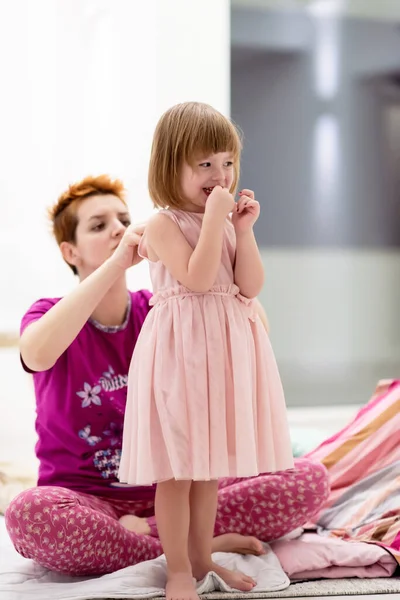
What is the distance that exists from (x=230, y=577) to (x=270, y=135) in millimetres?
2187

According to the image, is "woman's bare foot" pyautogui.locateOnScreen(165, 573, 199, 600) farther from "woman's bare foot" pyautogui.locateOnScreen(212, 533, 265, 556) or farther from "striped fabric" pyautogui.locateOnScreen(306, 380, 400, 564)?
"striped fabric" pyautogui.locateOnScreen(306, 380, 400, 564)

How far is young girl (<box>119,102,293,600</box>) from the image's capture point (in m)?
1.25

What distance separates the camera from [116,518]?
158 centimetres

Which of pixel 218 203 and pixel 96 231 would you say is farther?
pixel 96 231

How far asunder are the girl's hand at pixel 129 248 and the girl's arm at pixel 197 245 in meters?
0.15

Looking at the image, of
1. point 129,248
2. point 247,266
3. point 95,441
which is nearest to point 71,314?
point 129,248

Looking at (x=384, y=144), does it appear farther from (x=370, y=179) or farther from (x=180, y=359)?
(x=180, y=359)

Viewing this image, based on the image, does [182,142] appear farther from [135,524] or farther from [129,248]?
[135,524]

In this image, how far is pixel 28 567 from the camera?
1.52 m

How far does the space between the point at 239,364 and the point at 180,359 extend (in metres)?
0.09

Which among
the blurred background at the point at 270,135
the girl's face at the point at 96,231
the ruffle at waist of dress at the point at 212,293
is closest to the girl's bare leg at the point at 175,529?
the ruffle at waist of dress at the point at 212,293

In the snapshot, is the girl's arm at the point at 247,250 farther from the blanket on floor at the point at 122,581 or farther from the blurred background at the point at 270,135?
the blurred background at the point at 270,135

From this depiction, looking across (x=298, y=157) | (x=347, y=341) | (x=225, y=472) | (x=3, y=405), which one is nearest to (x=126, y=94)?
(x=298, y=157)

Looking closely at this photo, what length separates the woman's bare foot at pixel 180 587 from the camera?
1.27m
